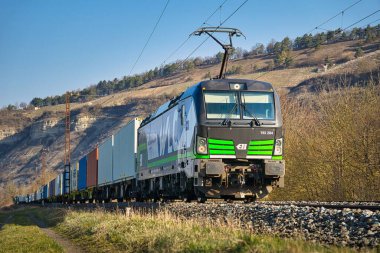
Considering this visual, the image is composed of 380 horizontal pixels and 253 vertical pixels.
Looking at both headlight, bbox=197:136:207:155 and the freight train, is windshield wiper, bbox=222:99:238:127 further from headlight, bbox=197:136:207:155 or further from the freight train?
headlight, bbox=197:136:207:155

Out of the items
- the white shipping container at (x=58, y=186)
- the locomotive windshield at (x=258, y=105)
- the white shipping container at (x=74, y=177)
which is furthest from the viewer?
the white shipping container at (x=58, y=186)

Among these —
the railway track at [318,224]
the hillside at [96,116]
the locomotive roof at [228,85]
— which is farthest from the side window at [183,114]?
the hillside at [96,116]

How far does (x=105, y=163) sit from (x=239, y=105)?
18.7 m

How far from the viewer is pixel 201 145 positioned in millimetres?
16438

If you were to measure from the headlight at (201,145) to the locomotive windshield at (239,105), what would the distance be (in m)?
0.84

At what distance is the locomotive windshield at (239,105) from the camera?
16.9 m

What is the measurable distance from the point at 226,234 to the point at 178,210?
7.09m

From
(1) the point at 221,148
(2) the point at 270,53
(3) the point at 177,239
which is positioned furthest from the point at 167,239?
(2) the point at 270,53

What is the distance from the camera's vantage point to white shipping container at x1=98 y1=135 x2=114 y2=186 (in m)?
33.0

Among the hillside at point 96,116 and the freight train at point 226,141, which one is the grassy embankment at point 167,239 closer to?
the freight train at point 226,141

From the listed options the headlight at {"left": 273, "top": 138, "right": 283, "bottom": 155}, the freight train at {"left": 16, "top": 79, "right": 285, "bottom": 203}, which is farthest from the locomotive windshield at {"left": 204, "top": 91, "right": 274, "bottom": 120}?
the headlight at {"left": 273, "top": 138, "right": 283, "bottom": 155}

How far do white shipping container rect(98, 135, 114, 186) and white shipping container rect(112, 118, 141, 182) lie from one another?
1.00 meters

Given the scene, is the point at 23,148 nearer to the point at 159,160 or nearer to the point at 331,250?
the point at 159,160

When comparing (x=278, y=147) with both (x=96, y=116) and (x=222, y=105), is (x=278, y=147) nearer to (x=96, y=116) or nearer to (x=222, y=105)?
(x=222, y=105)
